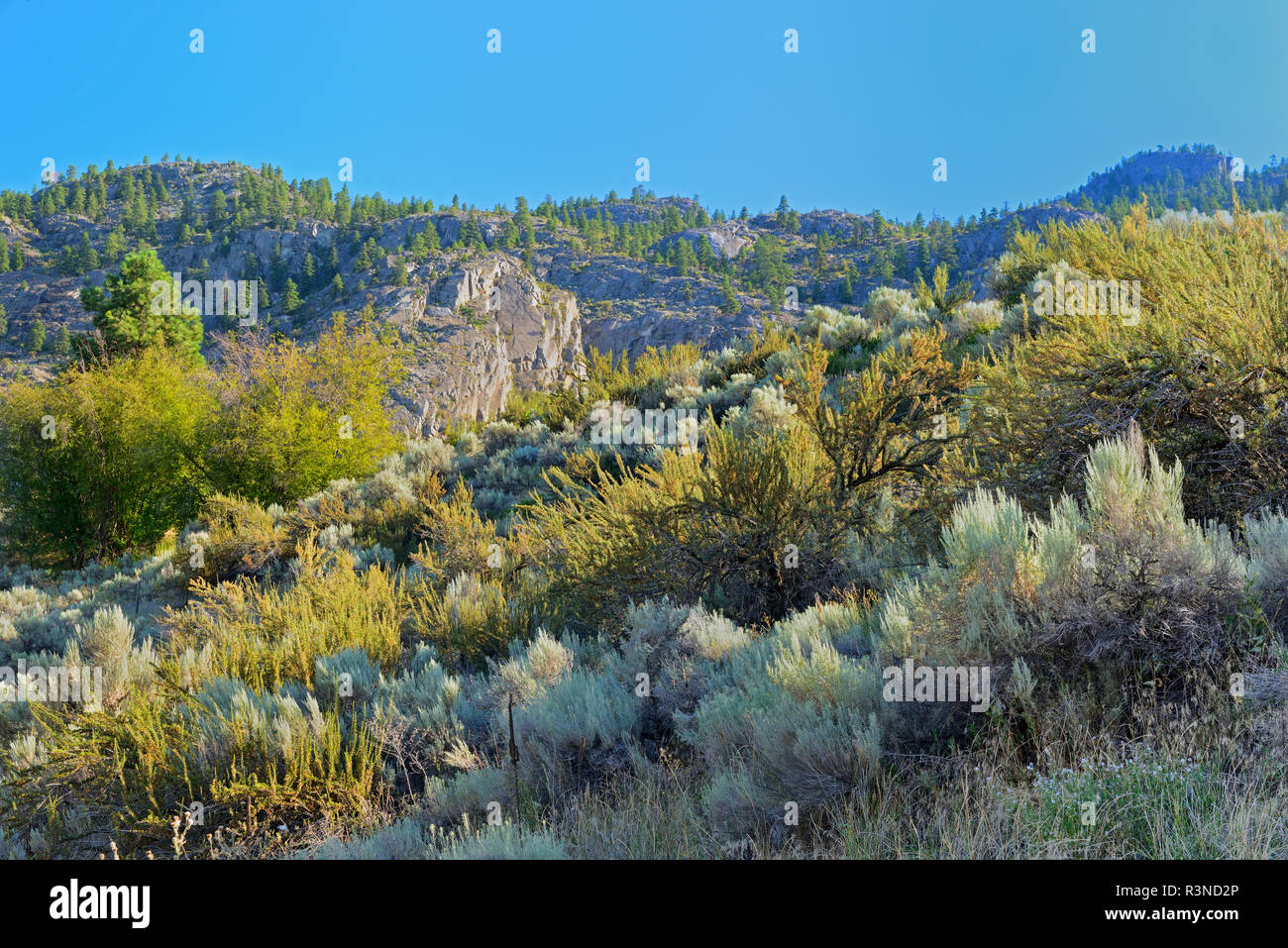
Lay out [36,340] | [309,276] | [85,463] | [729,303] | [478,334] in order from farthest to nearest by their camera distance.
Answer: [729,303]
[309,276]
[478,334]
[36,340]
[85,463]

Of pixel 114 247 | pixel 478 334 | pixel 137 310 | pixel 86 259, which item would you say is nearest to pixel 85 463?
pixel 137 310

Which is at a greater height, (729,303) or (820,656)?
(729,303)

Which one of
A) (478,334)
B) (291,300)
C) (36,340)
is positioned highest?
(291,300)

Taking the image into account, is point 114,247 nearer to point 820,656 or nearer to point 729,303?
point 729,303

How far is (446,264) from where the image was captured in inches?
4938

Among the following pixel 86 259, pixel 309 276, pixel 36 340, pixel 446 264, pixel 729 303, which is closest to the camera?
pixel 36 340

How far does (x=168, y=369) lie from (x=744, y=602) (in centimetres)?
2541

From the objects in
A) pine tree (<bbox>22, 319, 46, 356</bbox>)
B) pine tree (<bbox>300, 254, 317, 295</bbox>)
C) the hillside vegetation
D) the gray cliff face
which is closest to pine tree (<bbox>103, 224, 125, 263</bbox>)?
pine tree (<bbox>300, 254, 317, 295</bbox>)

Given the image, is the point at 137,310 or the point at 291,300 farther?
the point at 291,300

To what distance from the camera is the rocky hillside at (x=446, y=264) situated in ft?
357

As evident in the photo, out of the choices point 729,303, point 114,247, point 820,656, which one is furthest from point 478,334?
point 820,656

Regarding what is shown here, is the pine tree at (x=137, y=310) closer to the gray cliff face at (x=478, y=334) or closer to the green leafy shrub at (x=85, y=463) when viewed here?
the green leafy shrub at (x=85, y=463)

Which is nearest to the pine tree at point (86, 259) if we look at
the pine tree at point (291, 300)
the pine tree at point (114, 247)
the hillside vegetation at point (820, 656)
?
the pine tree at point (114, 247)
